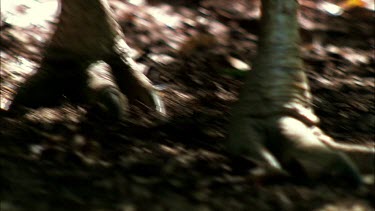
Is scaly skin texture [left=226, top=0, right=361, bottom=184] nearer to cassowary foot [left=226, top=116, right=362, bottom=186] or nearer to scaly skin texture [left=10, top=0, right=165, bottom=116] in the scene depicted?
cassowary foot [left=226, top=116, right=362, bottom=186]

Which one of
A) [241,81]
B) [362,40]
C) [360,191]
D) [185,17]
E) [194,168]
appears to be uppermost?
[362,40]

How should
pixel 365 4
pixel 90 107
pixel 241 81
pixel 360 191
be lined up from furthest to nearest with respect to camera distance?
pixel 365 4
pixel 241 81
pixel 90 107
pixel 360 191

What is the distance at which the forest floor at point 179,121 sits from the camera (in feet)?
10.0

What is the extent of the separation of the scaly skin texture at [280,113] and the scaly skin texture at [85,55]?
644 mm

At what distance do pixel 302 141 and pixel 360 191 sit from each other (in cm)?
39

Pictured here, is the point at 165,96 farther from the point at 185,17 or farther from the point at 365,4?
the point at 365,4

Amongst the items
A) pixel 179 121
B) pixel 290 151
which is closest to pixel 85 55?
pixel 179 121

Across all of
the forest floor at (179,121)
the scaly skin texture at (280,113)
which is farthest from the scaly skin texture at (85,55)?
the scaly skin texture at (280,113)

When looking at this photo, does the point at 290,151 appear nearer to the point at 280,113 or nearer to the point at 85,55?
the point at 280,113

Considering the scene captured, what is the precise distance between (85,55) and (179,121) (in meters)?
0.74

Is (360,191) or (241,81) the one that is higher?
(241,81)

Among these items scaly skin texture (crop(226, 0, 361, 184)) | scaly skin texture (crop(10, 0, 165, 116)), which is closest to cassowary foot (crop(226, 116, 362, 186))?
scaly skin texture (crop(226, 0, 361, 184))

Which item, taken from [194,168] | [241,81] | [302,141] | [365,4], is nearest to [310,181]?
[302,141]

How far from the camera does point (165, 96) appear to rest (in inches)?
176
